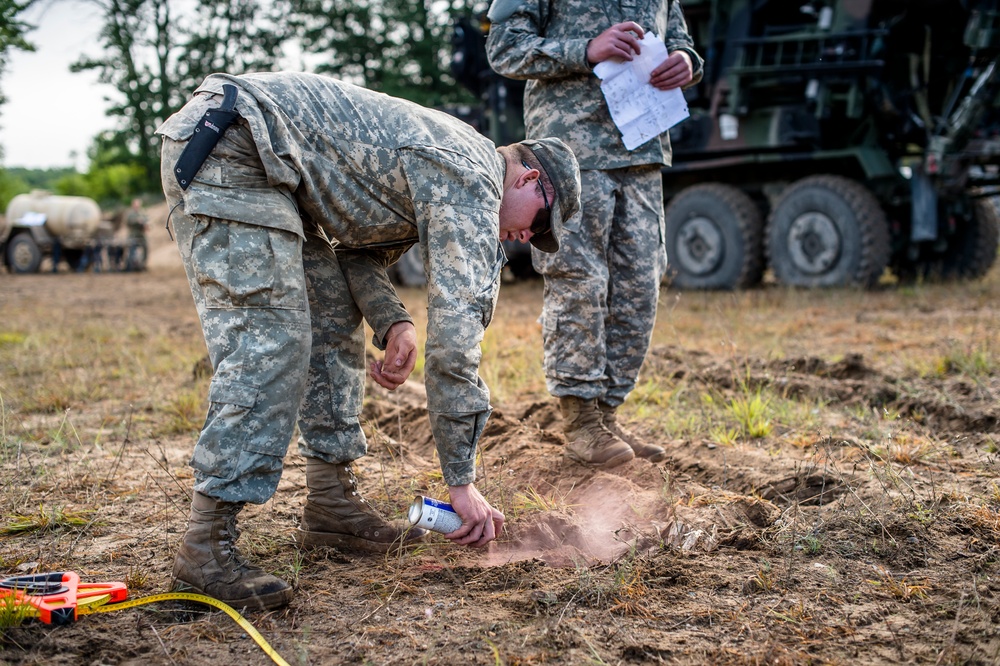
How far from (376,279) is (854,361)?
310 centimetres

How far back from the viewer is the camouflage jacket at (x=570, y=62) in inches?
122

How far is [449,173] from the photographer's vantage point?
214 cm

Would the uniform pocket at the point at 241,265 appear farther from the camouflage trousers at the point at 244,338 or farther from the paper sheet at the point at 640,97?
the paper sheet at the point at 640,97

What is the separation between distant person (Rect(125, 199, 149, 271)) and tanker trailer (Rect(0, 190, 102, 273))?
0.75 meters

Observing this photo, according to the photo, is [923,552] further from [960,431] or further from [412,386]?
[412,386]

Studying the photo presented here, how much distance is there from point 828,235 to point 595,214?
549 cm

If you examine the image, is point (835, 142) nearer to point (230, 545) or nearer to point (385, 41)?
point (230, 545)

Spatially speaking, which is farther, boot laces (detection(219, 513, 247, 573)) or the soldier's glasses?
the soldier's glasses

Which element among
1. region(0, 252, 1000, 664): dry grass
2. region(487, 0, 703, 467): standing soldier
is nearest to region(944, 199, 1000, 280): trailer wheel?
region(0, 252, 1000, 664): dry grass

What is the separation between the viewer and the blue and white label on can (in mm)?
2219

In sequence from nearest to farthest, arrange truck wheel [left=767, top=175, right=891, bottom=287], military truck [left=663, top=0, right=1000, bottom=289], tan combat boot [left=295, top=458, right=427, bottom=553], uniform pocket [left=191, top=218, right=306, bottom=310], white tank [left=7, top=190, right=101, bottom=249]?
uniform pocket [left=191, top=218, right=306, bottom=310], tan combat boot [left=295, top=458, right=427, bottom=553], military truck [left=663, top=0, right=1000, bottom=289], truck wheel [left=767, top=175, right=891, bottom=287], white tank [left=7, top=190, right=101, bottom=249]

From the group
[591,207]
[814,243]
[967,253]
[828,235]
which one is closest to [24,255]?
[814,243]

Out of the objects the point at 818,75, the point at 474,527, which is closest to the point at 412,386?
the point at 474,527

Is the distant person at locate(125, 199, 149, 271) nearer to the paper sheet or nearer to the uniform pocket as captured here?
the paper sheet
